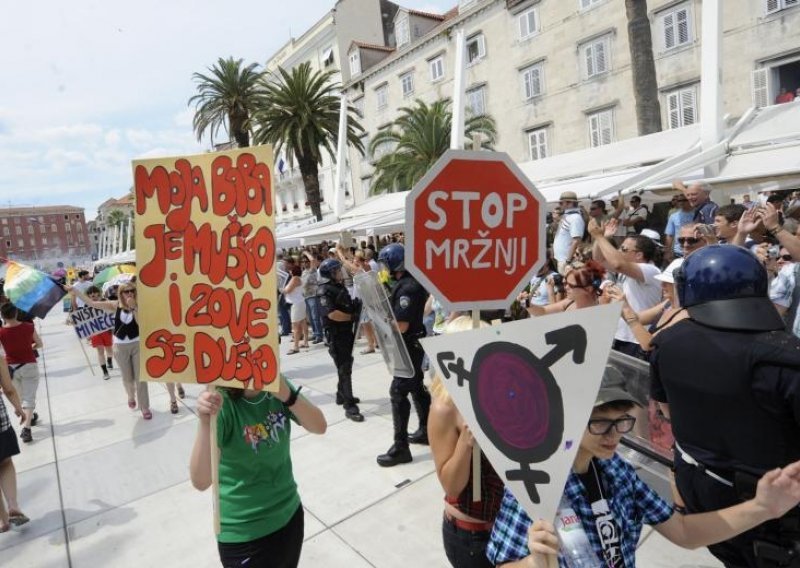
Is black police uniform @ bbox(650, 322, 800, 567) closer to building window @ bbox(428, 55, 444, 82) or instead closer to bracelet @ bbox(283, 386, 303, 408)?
bracelet @ bbox(283, 386, 303, 408)

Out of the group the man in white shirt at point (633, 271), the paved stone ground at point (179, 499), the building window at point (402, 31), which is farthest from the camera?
the building window at point (402, 31)

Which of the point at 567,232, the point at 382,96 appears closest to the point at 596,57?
the point at 382,96

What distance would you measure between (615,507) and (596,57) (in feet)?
73.6

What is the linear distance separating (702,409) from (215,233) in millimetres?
2049

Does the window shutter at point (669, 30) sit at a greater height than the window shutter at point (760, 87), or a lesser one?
greater

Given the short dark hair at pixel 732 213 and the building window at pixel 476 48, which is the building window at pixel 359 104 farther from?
the short dark hair at pixel 732 213

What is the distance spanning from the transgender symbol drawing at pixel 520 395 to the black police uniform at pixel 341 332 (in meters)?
4.30

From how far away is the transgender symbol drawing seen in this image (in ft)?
4.28

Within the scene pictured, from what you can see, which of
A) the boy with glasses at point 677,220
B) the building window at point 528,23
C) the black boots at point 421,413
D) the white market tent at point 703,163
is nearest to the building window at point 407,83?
the building window at point 528,23

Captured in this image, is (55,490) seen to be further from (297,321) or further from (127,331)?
(297,321)

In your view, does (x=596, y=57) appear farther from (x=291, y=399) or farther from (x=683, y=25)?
(x=291, y=399)

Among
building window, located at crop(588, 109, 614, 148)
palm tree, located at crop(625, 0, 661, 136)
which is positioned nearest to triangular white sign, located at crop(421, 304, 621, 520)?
palm tree, located at crop(625, 0, 661, 136)

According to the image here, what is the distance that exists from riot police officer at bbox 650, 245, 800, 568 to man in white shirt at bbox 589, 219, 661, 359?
6.18ft

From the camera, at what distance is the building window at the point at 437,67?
87.1 ft
